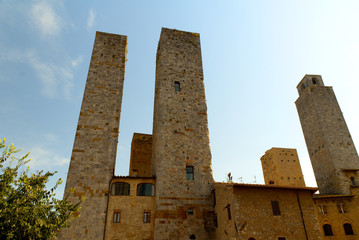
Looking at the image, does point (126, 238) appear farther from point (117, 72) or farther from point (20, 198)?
point (117, 72)

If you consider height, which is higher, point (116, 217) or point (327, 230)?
point (116, 217)

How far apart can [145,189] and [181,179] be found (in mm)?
2745

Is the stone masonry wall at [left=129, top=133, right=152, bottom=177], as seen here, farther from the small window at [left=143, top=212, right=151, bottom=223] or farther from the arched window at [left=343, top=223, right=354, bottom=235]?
the arched window at [left=343, top=223, right=354, bottom=235]

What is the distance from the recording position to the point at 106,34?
24656 mm

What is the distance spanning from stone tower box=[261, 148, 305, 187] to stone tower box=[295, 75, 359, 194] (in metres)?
4.58

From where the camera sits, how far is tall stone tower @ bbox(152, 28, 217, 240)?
16750 millimetres

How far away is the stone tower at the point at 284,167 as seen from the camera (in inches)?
1212

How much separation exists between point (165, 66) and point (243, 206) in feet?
46.7

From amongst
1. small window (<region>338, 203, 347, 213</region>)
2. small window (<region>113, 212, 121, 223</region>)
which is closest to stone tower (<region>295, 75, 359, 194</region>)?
small window (<region>338, 203, 347, 213</region>)

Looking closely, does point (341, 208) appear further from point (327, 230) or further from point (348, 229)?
point (327, 230)

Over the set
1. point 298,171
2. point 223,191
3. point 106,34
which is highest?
point 106,34

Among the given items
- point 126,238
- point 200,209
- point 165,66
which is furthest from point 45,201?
point 165,66

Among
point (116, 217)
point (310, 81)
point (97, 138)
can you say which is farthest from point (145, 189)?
point (310, 81)

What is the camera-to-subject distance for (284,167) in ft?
103
